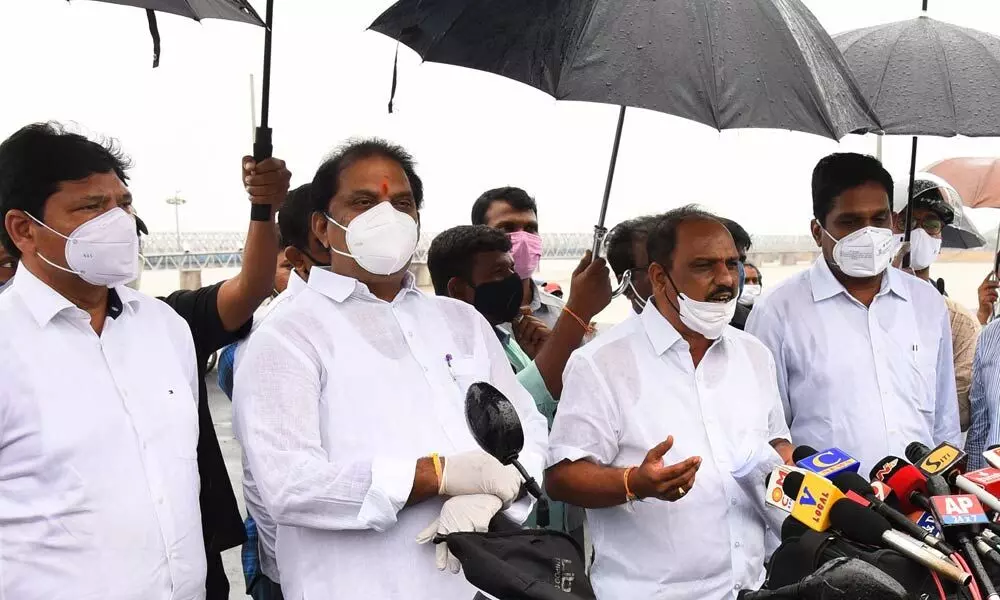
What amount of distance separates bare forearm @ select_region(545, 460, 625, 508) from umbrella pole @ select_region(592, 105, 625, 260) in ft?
3.44

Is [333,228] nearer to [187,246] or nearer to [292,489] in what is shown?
[292,489]

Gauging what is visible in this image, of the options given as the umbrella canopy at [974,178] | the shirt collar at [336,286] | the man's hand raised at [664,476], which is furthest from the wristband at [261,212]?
the umbrella canopy at [974,178]

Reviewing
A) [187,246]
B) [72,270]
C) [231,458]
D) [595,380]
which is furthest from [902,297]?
[187,246]

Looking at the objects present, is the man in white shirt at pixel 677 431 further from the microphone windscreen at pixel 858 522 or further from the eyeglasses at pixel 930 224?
the eyeglasses at pixel 930 224

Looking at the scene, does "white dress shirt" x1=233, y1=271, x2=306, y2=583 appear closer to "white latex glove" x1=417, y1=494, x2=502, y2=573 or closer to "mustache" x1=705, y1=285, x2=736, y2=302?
"white latex glove" x1=417, y1=494, x2=502, y2=573

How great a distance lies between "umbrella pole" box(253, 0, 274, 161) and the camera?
9.45 feet

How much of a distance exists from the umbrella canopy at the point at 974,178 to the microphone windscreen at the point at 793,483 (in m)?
7.56

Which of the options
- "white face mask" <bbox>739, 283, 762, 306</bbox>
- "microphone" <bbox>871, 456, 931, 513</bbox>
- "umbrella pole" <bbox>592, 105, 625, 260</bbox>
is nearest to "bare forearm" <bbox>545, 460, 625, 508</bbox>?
"microphone" <bbox>871, 456, 931, 513</bbox>

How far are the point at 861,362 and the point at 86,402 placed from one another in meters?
2.75

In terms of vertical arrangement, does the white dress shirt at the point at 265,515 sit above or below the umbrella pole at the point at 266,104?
below

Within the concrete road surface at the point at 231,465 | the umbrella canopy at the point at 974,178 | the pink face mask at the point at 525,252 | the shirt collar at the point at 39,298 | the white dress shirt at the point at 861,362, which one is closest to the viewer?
the shirt collar at the point at 39,298

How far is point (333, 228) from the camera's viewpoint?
9.45 ft

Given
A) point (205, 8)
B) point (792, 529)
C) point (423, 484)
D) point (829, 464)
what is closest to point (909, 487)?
point (829, 464)

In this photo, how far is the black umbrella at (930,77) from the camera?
3.76 meters
